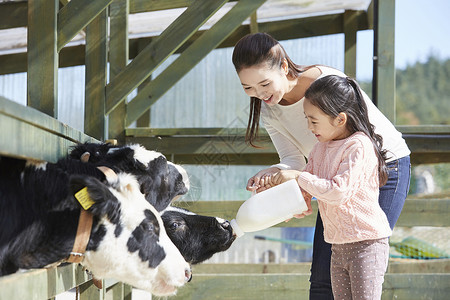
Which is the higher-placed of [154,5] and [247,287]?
[154,5]

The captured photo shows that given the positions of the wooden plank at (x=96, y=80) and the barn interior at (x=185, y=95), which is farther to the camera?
the wooden plank at (x=96, y=80)

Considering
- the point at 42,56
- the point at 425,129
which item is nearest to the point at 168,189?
the point at 42,56

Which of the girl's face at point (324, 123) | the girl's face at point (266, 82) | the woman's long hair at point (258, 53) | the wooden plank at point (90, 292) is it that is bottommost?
the wooden plank at point (90, 292)

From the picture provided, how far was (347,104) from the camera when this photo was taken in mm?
2295

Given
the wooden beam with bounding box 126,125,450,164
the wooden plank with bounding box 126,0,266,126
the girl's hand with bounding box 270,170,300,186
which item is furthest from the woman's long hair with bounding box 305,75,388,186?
the wooden plank with bounding box 126,0,266,126

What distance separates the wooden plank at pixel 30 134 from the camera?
152 cm

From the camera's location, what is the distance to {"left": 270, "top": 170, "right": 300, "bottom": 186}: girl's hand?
90.9 inches

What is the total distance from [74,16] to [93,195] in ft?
3.05

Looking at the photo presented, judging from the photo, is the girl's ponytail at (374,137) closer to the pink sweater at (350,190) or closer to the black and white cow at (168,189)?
the pink sweater at (350,190)

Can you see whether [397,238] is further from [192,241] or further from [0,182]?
[0,182]

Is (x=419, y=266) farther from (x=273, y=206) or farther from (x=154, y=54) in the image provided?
(x=273, y=206)

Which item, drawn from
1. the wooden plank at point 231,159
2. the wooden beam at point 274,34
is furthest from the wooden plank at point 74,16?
the wooden beam at point 274,34

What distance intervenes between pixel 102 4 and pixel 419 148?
252 centimetres

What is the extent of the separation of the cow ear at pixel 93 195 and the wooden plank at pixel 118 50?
93.9 inches
